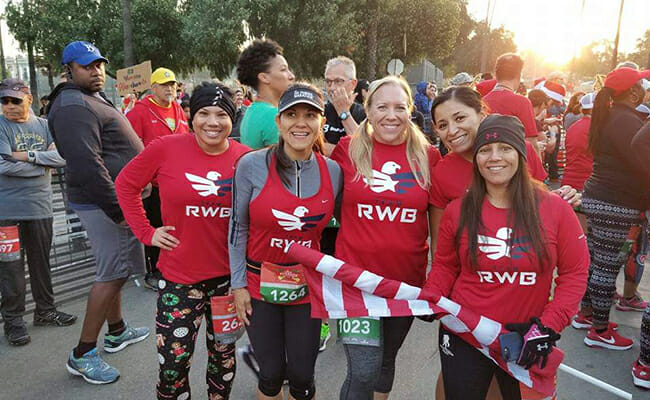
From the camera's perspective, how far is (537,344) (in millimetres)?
1870

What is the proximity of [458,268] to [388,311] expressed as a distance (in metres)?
0.42

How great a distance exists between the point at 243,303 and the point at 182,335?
0.41 meters

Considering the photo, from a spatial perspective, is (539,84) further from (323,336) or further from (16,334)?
(16,334)

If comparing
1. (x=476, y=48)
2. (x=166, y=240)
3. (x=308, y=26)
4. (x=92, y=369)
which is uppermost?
(x=476, y=48)

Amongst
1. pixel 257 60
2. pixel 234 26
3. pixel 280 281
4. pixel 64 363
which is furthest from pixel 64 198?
pixel 234 26

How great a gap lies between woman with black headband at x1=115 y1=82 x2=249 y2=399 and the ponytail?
2.98 meters

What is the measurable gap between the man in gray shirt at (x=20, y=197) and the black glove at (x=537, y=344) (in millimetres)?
3929

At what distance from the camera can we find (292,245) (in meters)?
2.26

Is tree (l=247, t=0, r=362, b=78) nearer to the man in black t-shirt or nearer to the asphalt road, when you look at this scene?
the man in black t-shirt

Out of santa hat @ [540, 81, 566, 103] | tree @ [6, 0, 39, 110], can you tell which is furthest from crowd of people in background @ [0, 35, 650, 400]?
tree @ [6, 0, 39, 110]

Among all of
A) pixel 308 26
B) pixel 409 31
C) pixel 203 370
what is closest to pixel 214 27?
pixel 308 26

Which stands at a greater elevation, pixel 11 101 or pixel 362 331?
pixel 11 101

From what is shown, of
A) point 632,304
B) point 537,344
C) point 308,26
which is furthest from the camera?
point 308,26

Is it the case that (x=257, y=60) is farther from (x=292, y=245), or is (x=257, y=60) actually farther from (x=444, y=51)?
(x=444, y=51)
